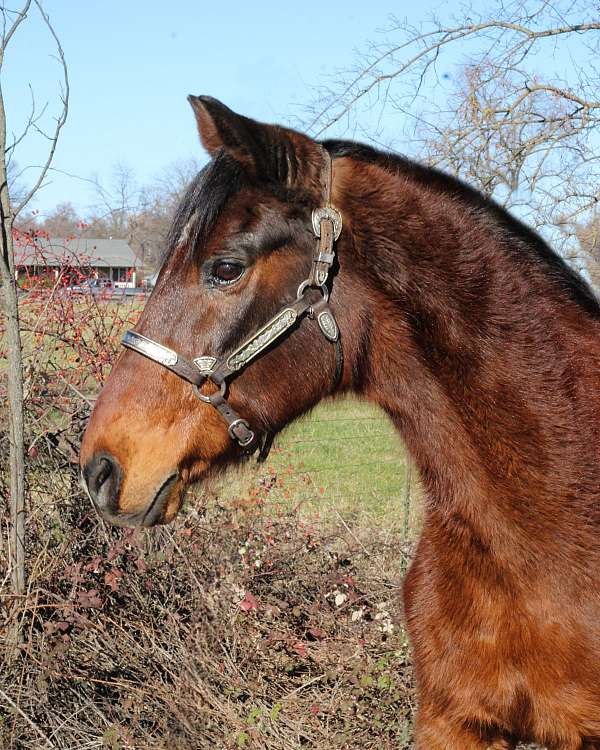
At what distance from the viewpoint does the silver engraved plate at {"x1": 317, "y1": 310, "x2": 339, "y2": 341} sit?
226cm

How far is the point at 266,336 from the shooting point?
223 centimetres

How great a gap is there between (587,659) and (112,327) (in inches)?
141

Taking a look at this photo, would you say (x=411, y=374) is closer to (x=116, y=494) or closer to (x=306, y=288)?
(x=306, y=288)

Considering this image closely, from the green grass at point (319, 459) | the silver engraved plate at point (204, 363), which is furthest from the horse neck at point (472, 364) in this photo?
the silver engraved plate at point (204, 363)

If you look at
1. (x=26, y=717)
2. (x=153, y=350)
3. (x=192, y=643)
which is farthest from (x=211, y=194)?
(x=192, y=643)

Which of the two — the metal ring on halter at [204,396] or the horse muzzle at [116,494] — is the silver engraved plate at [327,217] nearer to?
the metal ring on halter at [204,396]

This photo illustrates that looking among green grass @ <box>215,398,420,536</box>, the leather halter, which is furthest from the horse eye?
green grass @ <box>215,398,420,536</box>

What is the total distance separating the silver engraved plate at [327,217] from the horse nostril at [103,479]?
2.93 feet

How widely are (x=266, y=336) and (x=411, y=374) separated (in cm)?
46

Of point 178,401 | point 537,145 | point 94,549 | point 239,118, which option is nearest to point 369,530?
point 94,549

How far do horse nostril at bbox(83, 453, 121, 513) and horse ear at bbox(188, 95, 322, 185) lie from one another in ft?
3.07

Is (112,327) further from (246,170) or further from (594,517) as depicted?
(594,517)

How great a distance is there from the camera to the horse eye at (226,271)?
2.19 metres

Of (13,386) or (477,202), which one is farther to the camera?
(13,386)
